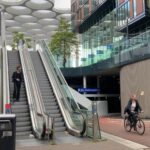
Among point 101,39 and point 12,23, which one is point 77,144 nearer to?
point 101,39

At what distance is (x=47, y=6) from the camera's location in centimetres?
6662

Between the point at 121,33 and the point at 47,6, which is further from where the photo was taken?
the point at 47,6

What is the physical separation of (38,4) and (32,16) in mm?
7261

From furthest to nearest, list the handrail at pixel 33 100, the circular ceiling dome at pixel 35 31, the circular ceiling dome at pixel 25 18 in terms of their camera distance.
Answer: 1. the circular ceiling dome at pixel 35 31
2. the circular ceiling dome at pixel 25 18
3. the handrail at pixel 33 100

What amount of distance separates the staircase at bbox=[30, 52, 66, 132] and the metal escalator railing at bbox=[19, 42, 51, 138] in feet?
1.90

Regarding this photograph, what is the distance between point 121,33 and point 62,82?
82.0 ft

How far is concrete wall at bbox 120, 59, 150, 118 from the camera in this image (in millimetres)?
28586

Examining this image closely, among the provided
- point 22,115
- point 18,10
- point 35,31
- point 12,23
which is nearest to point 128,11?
point 22,115

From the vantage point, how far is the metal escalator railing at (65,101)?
1571cm

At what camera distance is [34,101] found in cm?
1808

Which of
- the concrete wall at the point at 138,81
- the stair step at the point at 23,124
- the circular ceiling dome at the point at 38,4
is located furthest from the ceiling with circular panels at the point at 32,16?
the stair step at the point at 23,124

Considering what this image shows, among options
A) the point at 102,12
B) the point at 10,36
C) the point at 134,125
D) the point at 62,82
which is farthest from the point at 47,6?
the point at 134,125

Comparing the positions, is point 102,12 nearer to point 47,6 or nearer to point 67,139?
point 47,6

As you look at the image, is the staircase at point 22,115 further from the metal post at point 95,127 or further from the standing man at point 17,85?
the metal post at point 95,127
